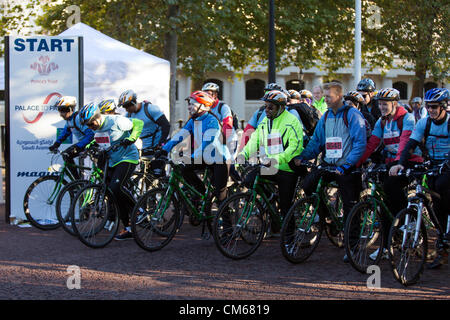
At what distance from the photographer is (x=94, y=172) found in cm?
896

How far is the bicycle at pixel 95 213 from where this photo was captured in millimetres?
8242

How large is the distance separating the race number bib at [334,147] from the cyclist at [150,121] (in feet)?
11.2

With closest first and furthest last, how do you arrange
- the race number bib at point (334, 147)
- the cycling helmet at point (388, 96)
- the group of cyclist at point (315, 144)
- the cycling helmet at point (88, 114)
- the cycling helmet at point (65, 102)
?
1. the group of cyclist at point (315, 144)
2. the race number bib at point (334, 147)
3. the cycling helmet at point (388, 96)
4. the cycling helmet at point (88, 114)
5. the cycling helmet at point (65, 102)

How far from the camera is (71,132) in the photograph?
1015 centimetres

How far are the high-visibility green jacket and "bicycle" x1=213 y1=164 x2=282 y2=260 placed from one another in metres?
0.29

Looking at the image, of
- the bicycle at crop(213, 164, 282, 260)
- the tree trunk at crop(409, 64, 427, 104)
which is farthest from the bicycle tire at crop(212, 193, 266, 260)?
the tree trunk at crop(409, 64, 427, 104)

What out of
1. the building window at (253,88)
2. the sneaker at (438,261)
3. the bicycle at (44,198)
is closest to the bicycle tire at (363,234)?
the sneaker at (438,261)

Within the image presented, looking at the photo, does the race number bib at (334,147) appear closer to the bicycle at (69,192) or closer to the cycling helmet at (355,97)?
the cycling helmet at (355,97)

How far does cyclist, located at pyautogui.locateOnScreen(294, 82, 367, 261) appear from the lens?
7336mm

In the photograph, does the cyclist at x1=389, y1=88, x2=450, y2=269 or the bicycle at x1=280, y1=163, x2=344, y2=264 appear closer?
the cyclist at x1=389, y1=88, x2=450, y2=269

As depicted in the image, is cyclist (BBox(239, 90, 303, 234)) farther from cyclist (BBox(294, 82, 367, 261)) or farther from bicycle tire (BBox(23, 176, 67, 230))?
bicycle tire (BBox(23, 176, 67, 230))

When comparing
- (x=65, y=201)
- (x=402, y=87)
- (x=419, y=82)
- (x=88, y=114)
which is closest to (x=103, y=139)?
(x=88, y=114)

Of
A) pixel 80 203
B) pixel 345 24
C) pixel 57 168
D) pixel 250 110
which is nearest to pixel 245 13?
pixel 345 24

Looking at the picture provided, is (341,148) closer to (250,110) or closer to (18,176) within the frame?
(18,176)
